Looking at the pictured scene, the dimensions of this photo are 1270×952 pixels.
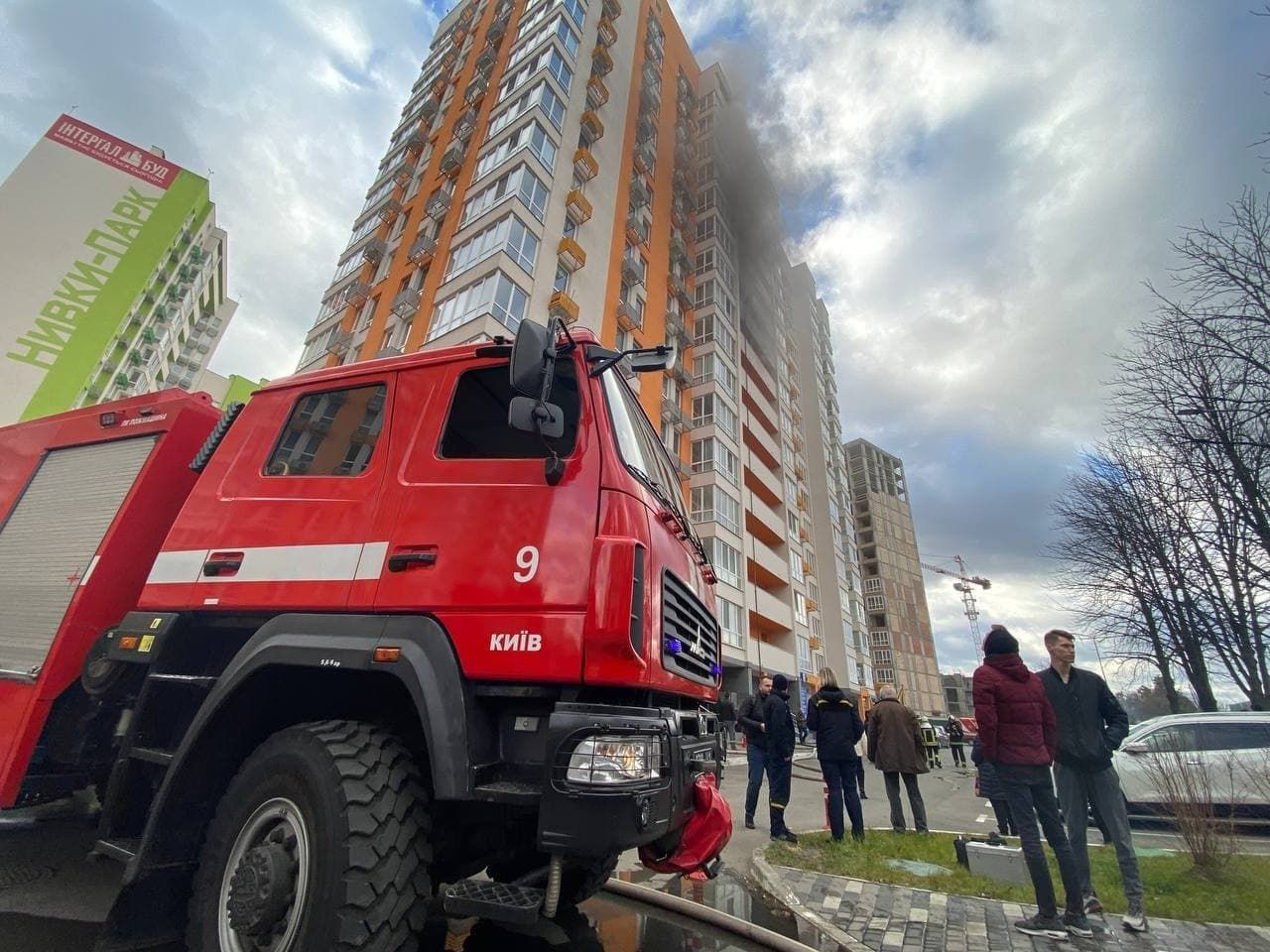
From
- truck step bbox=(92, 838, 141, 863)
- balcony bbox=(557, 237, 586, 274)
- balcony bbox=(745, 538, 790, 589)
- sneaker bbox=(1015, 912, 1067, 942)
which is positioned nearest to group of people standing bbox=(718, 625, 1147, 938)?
sneaker bbox=(1015, 912, 1067, 942)

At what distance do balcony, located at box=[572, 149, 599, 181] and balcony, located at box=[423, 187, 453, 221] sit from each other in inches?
242

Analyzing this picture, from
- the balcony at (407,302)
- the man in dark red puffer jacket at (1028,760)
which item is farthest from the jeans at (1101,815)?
the balcony at (407,302)

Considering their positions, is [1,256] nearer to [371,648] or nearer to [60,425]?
[60,425]

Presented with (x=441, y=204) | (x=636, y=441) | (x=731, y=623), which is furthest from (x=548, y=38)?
(x=636, y=441)

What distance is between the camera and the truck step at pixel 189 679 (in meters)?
2.76

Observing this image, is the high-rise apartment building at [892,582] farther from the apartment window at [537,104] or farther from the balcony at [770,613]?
the apartment window at [537,104]

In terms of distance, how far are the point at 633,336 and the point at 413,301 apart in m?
10.7

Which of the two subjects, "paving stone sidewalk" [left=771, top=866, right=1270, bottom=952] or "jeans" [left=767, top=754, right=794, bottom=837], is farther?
"jeans" [left=767, top=754, right=794, bottom=837]

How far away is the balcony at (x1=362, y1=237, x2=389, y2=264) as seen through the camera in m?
29.0

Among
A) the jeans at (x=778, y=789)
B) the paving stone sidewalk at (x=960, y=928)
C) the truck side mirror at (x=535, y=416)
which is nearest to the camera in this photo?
the truck side mirror at (x=535, y=416)

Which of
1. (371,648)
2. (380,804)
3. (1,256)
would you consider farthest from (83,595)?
(1,256)

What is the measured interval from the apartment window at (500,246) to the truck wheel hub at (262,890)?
2182cm

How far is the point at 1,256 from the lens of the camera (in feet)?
106

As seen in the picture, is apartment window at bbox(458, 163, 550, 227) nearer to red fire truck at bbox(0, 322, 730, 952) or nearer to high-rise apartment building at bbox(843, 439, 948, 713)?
red fire truck at bbox(0, 322, 730, 952)
